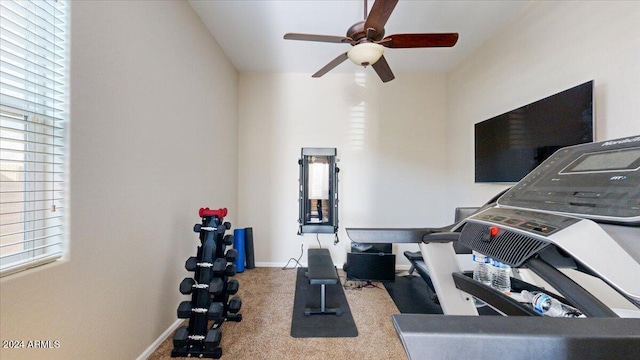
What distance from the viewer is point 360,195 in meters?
3.62

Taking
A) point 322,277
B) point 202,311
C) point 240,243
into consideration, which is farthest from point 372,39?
point 240,243

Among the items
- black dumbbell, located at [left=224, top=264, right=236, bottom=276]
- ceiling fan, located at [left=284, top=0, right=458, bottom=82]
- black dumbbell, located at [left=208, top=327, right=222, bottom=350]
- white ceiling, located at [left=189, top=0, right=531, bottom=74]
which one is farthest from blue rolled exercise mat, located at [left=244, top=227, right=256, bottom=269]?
ceiling fan, located at [left=284, top=0, right=458, bottom=82]

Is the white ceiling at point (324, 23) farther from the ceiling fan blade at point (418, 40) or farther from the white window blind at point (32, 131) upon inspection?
the white window blind at point (32, 131)

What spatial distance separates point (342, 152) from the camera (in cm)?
361

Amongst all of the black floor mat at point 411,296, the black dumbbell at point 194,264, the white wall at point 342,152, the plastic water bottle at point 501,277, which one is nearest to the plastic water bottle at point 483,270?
the plastic water bottle at point 501,277

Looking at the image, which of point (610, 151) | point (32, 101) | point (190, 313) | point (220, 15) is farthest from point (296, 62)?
point (610, 151)

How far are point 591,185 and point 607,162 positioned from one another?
0.09 m

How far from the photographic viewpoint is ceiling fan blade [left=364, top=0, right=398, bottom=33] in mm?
1479

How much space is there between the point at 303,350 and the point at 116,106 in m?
2.00

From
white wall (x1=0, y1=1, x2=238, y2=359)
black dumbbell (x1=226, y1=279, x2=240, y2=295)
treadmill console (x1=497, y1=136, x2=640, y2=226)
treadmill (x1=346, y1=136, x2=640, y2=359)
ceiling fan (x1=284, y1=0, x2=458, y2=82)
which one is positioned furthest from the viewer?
black dumbbell (x1=226, y1=279, x2=240, y2=295)

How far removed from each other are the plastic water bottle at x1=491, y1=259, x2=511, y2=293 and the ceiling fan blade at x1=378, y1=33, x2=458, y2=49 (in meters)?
1.59

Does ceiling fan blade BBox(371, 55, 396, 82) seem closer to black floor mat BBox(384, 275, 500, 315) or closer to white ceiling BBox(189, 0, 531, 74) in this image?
white ceiling BBox(189, 0, 531, 74)

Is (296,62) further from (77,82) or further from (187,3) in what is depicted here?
(77,82)

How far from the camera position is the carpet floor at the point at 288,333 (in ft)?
5.92
